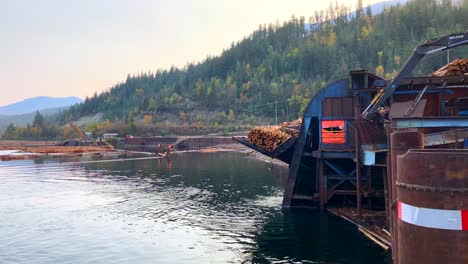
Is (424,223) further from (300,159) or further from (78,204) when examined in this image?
(78,204)

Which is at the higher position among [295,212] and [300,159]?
[300,159]

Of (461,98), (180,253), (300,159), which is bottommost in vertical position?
(180,253)

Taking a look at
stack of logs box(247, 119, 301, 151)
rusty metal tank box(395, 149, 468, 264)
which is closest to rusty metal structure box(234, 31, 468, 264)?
stack of logs box(247, 119, 301, 151)

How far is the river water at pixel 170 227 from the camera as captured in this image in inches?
1040

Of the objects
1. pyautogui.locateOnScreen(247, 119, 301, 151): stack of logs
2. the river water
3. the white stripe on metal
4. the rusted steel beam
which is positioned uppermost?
the rusted steel beam

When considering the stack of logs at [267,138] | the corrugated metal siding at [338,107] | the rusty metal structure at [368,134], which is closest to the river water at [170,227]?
the rusty metal structure at [368,134]

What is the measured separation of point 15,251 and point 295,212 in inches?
848

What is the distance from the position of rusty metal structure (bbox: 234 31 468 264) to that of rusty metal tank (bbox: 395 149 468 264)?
107 inches

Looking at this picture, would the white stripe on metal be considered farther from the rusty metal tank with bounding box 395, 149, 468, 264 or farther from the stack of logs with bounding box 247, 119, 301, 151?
the stack of logs with bounding box 247, 119, 301, 151

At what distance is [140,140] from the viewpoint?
166 meters

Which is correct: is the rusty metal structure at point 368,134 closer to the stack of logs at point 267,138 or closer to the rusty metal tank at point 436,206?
the stack of logs at point 267,138

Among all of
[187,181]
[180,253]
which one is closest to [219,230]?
[180,253]

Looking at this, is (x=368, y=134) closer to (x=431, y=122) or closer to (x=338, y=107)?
(x=338, y=107)

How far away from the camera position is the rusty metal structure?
65.7 feet
